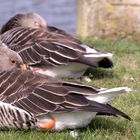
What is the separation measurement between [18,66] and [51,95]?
79 cm

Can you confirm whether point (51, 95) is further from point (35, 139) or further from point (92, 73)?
point (92, 73)

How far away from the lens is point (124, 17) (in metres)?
10.8

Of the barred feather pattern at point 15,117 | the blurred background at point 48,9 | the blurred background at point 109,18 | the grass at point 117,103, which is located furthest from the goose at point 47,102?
the blurred background at point 48,9

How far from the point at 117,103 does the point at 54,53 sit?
140 cm

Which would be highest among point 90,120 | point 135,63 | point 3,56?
point 3,56

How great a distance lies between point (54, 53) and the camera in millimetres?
7922

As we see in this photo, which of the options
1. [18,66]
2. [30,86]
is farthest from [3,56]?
[30,86]

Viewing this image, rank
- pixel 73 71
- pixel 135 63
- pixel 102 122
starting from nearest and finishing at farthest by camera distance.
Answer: pixel 102 122 < pixel 73 71 < pixel 135 63

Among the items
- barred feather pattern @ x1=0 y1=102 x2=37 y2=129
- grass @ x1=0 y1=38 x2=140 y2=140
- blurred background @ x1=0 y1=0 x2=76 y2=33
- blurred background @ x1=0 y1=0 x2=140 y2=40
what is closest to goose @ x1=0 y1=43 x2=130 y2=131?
barred feather pattern @ x1=0 y1=102 x2=37 y2=129

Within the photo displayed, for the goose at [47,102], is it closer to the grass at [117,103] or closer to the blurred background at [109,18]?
the grass at [117,103]

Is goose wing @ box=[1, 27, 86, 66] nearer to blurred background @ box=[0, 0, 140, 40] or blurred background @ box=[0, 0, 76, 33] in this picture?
blurred background @ box=[0, 0, 140, 40]

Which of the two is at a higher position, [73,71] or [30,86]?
[30,86]

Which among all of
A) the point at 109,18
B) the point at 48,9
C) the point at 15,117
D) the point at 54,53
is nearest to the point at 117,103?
the point at 54,53

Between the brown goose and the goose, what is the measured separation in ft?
6.67
